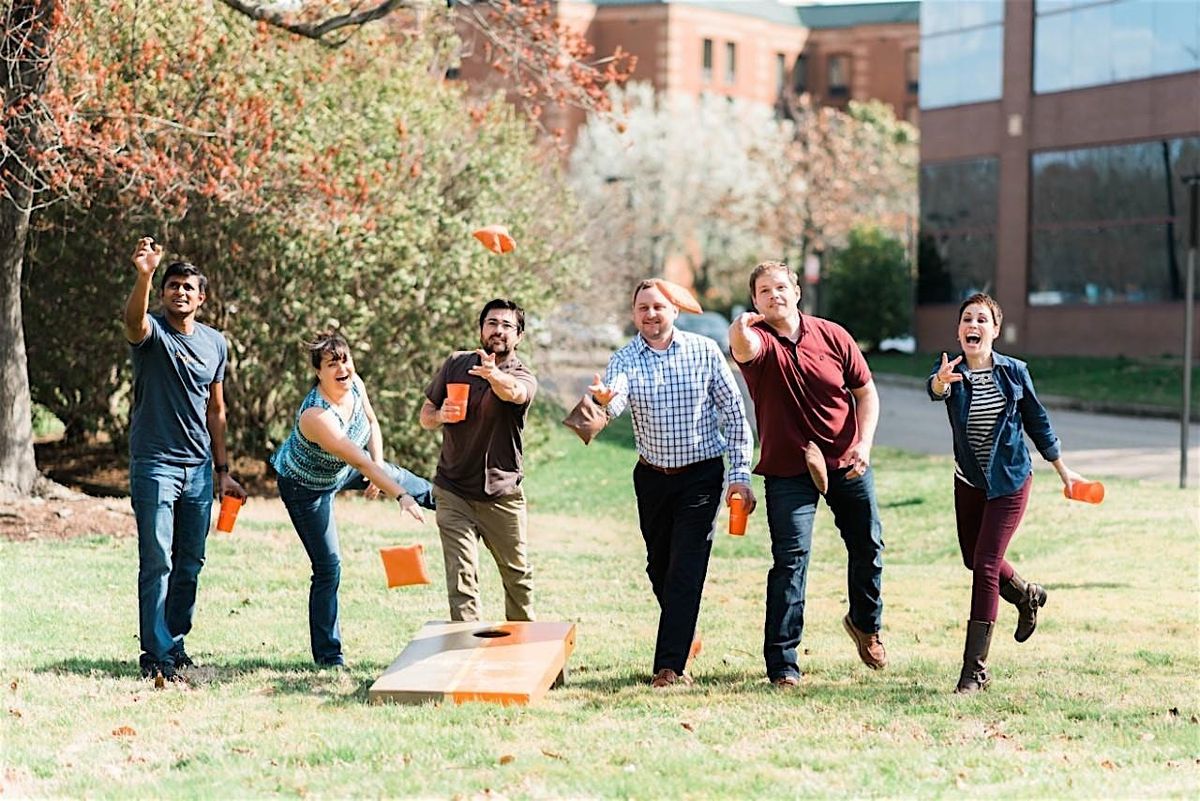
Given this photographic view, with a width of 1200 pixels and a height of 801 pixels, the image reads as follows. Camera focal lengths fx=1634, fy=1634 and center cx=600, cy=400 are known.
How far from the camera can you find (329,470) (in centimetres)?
821

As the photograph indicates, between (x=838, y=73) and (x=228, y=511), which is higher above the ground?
(x=838, y=73)

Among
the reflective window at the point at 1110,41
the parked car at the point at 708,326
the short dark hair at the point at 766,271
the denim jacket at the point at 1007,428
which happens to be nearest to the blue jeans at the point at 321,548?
the short dark hair at the point at 766,271

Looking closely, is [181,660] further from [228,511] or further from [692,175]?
[692,175]

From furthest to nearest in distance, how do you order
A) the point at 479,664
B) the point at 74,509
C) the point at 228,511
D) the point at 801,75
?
the point at 801,75
the point at 74,509
the point at 228,511
the point at 479,664

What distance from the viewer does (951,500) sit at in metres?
17.0

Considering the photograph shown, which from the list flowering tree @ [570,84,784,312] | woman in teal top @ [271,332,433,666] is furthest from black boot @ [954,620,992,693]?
flowering tree @ [570,84,784,312]

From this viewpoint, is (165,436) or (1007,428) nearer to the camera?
(1007,428)

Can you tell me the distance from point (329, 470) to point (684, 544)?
182 centimetres

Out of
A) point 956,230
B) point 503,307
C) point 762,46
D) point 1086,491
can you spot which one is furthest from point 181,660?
point 762,46

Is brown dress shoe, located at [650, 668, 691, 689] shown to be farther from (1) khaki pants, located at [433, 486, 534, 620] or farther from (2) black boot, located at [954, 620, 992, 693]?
(2) black boot, located at [954, 620, 992, 693]

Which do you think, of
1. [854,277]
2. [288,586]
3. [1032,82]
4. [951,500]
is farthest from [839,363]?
[854,277]

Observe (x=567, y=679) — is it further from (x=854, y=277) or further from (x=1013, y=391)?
(x=854, y=277)

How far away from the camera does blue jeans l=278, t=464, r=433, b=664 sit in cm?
827

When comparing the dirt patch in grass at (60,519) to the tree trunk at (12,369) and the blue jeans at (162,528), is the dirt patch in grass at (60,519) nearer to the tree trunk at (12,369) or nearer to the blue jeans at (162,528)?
the tree trunk at (12,369)
